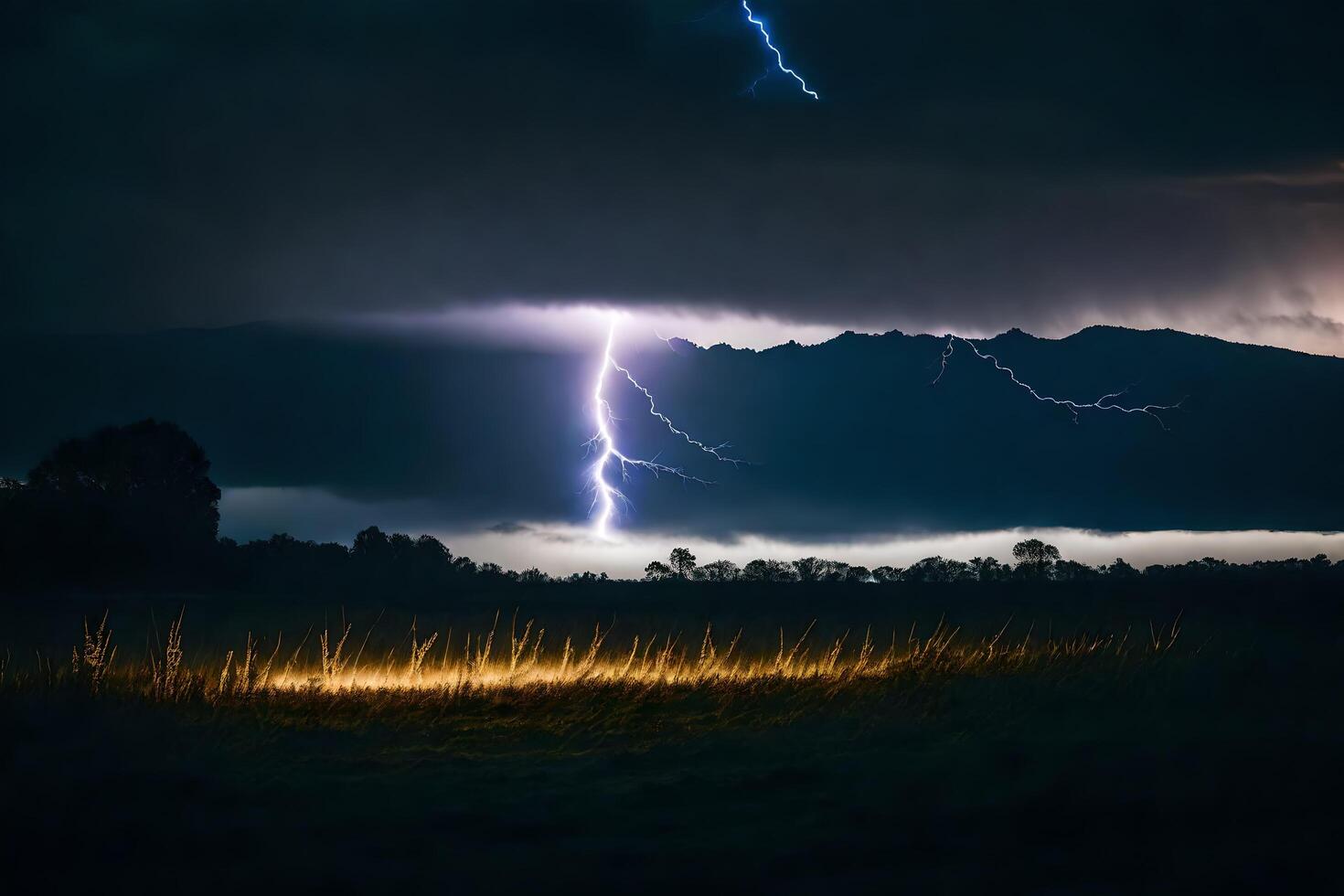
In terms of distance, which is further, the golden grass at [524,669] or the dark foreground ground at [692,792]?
the golden grass at [524,669]

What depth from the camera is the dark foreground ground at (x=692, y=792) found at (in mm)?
8836

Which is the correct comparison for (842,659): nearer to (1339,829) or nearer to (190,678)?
(190,678)

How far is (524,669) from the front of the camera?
65.2 feet

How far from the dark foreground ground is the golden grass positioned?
0.95 m

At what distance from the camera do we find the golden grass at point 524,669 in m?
17.5

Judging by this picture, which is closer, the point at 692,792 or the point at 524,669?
the point at 692,792

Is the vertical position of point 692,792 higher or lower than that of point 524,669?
lower

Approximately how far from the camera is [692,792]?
11.6m

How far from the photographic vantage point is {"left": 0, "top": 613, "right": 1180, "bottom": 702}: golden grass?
17.5m

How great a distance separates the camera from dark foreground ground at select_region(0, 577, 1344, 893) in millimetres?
8836

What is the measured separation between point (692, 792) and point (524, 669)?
8.68 metres

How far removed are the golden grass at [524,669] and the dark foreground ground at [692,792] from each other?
0.95 meters

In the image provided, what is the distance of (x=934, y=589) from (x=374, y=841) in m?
58.0

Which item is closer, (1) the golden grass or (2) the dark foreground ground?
(2) the dark foreground ground
